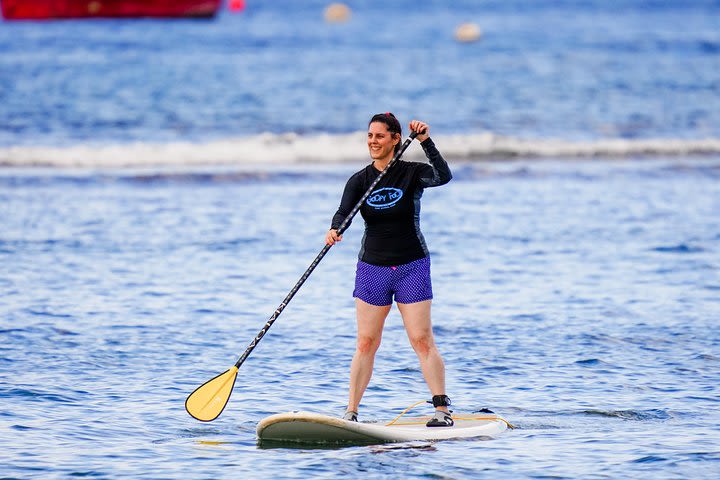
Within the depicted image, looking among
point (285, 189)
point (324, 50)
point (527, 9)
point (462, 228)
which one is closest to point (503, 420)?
point (462, 228)

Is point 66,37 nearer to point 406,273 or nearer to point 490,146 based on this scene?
point 490,146

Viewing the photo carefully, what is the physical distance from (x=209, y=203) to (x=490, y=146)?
1115cm

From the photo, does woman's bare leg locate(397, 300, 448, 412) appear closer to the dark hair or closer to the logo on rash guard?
the logo on rash guard

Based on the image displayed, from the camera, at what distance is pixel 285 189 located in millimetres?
22578

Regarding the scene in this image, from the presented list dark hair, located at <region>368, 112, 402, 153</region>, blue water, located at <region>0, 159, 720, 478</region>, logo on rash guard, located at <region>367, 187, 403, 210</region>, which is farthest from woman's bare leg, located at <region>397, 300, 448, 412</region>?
dark hair, located at <region>368, 112, 402, 153</region>

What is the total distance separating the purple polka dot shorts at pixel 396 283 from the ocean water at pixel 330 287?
0.95 metres

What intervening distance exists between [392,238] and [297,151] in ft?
72.1

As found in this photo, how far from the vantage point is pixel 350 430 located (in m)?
7.93

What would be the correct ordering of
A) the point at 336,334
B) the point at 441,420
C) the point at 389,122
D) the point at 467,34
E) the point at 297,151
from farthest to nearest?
the point at 467,34 → the point at 297,151 → the point at 336,334 → the point at 441,420 → the point at 389,122

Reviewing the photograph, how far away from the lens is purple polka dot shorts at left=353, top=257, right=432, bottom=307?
7.89 metres

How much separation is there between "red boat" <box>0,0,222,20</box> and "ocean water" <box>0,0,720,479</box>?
58.9m

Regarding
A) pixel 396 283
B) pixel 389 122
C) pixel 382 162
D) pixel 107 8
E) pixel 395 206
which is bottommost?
pixel 396 283

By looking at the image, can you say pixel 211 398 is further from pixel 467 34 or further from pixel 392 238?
pixel 467 34

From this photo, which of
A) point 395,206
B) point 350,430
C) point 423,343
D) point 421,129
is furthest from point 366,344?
point 421,129
